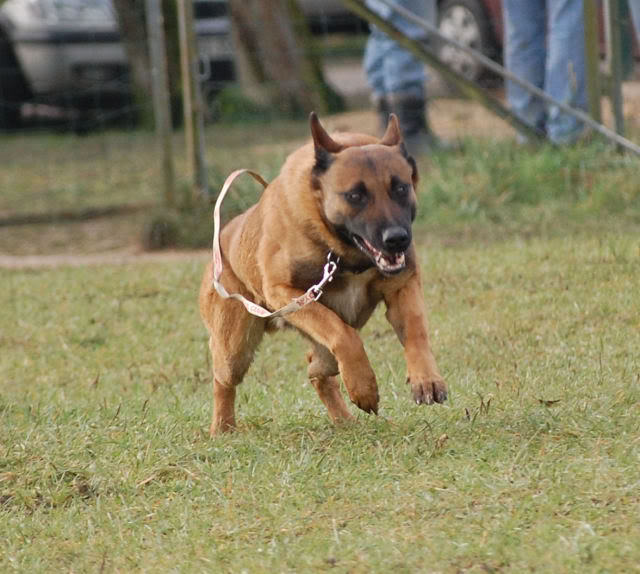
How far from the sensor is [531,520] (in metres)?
3.79

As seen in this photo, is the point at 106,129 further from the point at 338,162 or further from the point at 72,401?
the point at 338,162

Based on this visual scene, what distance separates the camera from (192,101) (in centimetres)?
970

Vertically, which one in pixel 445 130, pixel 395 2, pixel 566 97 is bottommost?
pixel 445 130

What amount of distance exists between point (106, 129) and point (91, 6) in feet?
4.62

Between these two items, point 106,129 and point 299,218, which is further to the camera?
point 106,129

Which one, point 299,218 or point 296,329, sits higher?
point 299,218

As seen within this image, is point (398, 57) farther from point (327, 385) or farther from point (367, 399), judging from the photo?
point (367, 399)

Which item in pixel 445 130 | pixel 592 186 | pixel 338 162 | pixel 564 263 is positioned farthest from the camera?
pixel 445 130

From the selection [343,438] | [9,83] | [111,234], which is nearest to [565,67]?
[111,234]

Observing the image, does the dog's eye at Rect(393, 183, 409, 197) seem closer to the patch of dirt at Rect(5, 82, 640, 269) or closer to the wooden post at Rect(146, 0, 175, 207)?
the patch of dirt at Rect(5, 82, 640, 269)

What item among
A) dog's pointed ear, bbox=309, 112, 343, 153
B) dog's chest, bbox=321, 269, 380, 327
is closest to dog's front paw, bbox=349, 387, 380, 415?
dog's chest, bbox=321, 269, 380, 327

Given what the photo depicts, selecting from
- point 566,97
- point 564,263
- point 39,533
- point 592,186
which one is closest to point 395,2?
point 566,97

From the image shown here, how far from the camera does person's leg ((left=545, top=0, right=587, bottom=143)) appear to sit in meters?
9.52

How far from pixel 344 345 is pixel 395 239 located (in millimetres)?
385
